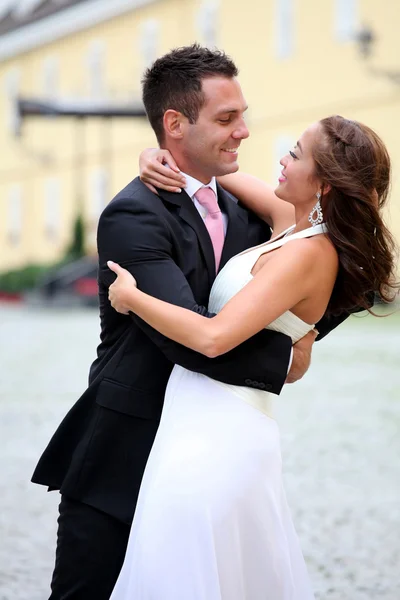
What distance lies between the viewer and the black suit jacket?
3.17m

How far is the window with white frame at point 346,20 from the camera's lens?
85.6 feet

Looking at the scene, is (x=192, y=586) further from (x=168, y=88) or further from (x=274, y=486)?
(x=168, y=88)

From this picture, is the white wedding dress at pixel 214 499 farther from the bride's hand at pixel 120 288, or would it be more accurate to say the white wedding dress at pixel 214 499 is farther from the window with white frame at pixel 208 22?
the window with white frame at pixel 208 22

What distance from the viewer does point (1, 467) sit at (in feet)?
26.0

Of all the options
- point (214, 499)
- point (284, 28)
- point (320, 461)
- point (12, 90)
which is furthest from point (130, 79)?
point (214, 499)

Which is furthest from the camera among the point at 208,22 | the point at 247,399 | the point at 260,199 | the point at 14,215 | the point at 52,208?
the point at 14,215

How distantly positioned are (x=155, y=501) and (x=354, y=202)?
104cm

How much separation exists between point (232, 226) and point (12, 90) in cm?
4145

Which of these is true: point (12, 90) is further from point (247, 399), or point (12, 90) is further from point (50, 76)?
point (247, 399)

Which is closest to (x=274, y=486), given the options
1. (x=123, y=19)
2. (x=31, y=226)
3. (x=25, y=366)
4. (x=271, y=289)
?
(x=271, y=289)

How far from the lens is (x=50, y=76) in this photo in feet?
132

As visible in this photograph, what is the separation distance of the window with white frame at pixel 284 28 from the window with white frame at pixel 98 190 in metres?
9.20

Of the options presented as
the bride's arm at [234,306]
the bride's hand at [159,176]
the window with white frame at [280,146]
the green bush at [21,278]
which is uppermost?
the bride's hand at [159,176]

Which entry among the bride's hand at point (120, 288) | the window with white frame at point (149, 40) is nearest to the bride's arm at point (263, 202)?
the bride's hand at point (120, 288)
